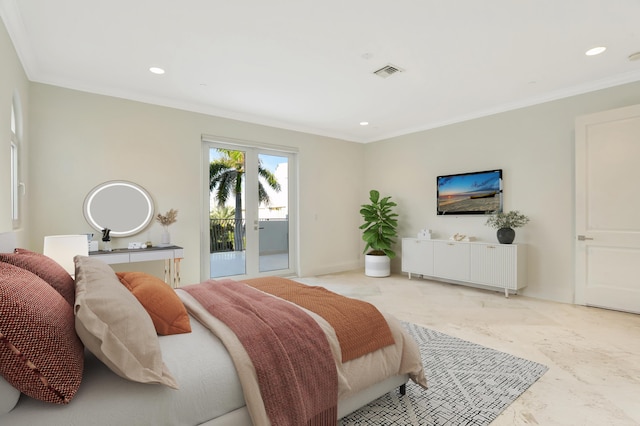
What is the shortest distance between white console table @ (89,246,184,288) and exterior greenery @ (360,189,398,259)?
3215mm

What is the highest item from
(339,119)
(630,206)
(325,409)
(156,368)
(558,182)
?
(339,119)

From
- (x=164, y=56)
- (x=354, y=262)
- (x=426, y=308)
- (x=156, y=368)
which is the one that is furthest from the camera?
(x=354, y=262)

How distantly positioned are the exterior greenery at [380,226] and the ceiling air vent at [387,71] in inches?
103

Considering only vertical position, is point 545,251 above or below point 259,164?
below

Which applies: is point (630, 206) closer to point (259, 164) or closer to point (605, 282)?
point (605, 282)

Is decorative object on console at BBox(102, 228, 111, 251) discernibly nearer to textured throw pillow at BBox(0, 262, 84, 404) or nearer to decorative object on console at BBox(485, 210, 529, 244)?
textured throw pillow at BBox(0, 262, 84, 404)

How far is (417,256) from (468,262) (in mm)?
862

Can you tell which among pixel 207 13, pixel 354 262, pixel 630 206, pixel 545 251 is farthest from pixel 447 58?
pixel 354 262

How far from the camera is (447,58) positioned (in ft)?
10.8

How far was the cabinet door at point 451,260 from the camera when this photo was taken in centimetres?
485

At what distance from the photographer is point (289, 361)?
1480 mm

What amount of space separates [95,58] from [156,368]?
11.0 ft

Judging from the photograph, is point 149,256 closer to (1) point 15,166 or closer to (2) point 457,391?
(1) point 15,166

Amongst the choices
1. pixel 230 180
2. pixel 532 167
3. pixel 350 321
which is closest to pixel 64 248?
pixel 350 321
